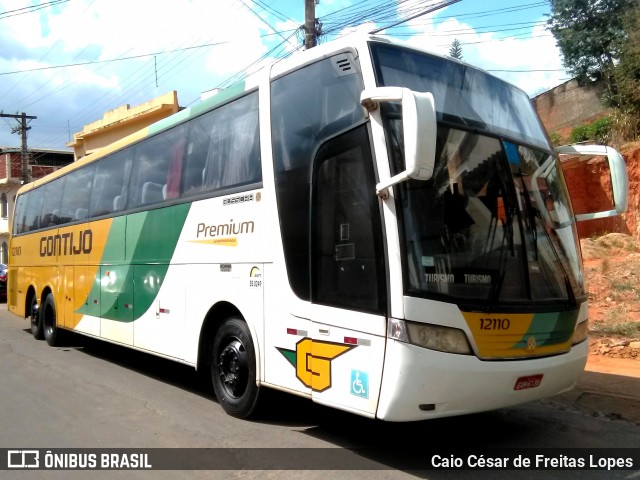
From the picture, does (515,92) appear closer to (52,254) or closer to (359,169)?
(359,169)

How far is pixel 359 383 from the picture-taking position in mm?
4645

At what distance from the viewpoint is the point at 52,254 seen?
1202cm

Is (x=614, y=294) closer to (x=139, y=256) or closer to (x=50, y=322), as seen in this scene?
(x=139, y=256)

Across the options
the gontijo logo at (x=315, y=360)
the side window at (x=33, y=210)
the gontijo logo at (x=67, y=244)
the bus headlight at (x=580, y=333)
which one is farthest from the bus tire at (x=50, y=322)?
the bus headlight at (x=580, y=333)

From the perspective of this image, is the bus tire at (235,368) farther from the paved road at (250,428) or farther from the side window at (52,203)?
the side window at (52,203)

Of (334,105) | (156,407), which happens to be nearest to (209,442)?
(156,407)

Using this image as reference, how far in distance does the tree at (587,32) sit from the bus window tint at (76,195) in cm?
2903

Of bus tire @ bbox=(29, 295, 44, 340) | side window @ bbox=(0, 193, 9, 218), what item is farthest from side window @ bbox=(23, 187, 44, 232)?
side window @ bbox=(0, 193, 9, 218)

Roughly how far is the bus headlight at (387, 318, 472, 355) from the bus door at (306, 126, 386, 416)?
132 mm

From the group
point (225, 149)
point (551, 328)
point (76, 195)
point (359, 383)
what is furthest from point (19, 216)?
point (551, 328)

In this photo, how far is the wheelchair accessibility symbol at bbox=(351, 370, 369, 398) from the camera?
15.0ft

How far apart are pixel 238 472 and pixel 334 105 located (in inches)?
125

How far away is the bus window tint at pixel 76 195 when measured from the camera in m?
10.5

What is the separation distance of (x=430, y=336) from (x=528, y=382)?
1071mm
